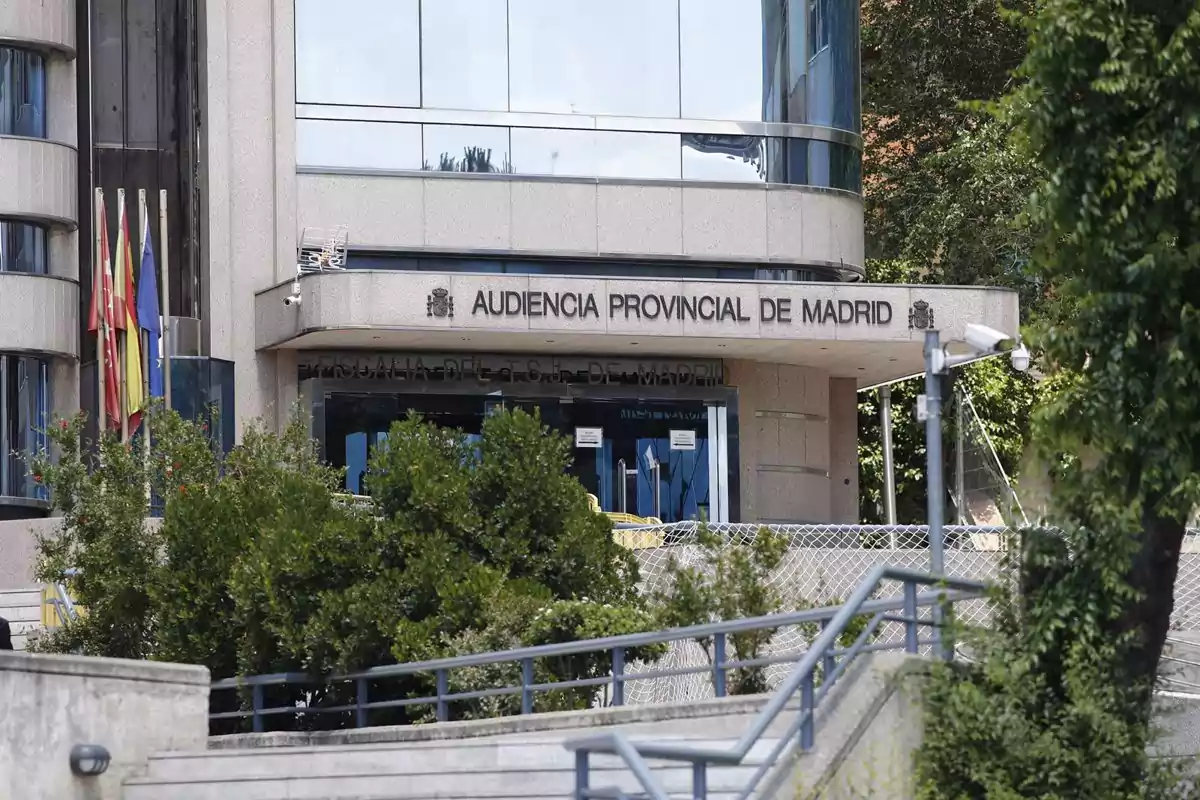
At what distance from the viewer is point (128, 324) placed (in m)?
32.2

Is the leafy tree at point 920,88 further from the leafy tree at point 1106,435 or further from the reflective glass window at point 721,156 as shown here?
the leafy tree at point 1106,435

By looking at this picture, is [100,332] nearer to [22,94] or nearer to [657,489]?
[22,94]

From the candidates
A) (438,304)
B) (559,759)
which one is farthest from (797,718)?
(438,304)

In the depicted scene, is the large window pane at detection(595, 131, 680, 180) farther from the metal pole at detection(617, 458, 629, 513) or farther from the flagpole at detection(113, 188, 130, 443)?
the flagpole at detection(113, 188, 130, 443)

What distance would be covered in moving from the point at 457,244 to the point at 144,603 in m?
13.2

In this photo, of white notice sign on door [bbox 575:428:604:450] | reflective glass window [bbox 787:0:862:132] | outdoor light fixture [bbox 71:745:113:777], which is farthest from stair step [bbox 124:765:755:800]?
reflective glass window [bbox 787:0:862:132]

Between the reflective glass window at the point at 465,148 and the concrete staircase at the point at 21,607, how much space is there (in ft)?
27.4

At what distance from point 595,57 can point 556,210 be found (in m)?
2.26

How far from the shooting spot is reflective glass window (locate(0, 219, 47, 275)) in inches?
1294

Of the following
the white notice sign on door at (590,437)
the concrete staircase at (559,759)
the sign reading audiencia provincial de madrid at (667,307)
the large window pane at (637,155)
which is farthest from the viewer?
the white notice sign on door at (590,437)

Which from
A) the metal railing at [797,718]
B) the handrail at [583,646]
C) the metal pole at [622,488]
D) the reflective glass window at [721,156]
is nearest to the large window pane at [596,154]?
the reflective glass window at [721,156]

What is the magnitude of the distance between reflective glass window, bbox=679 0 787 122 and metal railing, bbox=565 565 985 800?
19388 millimetres

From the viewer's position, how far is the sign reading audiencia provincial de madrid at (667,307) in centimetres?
3011

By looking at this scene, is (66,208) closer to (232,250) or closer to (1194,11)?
(232,250)
